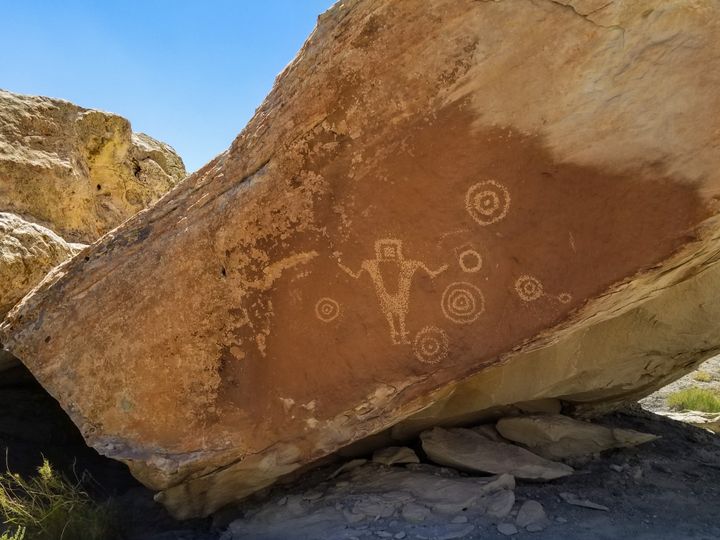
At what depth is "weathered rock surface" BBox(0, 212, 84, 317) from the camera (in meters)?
3.78

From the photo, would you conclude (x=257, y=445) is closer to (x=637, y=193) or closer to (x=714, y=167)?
(x=637, y=193)

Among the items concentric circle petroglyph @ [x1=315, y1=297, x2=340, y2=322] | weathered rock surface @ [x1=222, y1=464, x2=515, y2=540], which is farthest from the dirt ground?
concentric circle petroglyph @ [x1=315, y1=297, x2=340, y2=322]

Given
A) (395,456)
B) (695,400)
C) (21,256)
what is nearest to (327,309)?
(395,456)

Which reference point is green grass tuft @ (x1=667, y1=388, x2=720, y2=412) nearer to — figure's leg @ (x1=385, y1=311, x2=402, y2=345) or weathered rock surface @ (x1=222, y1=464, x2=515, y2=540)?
weathered rock surface @ (x1=222, y1=464, x2=515, y2=540)

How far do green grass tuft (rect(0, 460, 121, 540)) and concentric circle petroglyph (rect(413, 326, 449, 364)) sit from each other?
2.03 metres

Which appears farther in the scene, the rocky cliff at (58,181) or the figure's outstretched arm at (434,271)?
the rocky cliff at (58,181)

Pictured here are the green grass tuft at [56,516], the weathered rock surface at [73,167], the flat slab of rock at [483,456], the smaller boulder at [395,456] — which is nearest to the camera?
the green grass tuft at [56,516]

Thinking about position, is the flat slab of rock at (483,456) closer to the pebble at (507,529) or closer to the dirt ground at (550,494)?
the dirt ground at (550,494)

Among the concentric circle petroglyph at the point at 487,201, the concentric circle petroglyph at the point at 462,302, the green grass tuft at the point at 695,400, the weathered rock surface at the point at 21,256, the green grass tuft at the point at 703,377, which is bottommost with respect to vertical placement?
the green grass tuft at the point at 703,377

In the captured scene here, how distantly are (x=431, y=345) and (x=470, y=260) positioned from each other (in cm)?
45

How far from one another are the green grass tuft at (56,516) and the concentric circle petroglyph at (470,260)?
7.95 ft

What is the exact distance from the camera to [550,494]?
307 cm

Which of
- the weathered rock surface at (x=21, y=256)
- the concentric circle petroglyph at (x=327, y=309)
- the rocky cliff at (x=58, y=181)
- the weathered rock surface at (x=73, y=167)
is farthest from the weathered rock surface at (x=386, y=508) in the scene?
the weathered rock surface at (x=73, y=167)

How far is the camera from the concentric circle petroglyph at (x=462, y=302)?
258 centimetres
